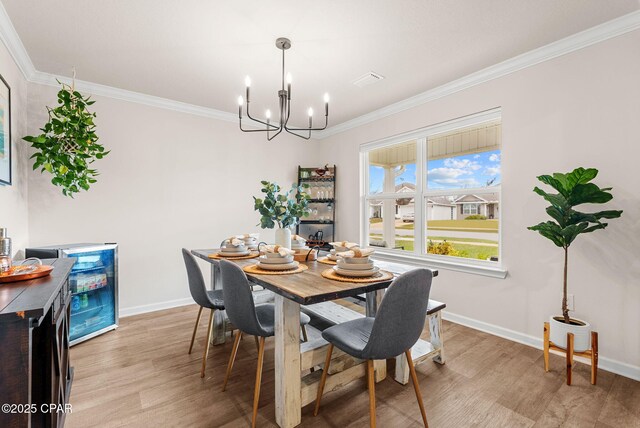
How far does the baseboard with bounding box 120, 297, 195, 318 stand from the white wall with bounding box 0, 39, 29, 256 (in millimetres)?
1185

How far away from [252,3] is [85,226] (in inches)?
112

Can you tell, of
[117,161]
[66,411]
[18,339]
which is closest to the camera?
[18,339]

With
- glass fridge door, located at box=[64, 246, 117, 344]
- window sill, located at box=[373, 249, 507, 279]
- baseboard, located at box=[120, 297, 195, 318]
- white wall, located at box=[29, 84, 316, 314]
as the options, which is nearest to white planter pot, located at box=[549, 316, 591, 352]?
window sill, located at box=[373, 249, 507, 279]

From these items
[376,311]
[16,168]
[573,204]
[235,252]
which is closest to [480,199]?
[573,204]

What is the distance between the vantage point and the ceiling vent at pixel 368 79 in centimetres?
297

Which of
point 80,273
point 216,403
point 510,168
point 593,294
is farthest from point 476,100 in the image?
point 80,273

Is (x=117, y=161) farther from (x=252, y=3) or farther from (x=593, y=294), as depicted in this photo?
(x=593, y=294)

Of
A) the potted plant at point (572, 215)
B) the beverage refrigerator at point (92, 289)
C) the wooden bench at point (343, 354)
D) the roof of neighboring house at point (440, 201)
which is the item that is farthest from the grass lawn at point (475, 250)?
the beverage refrigerator at point (92, 289)

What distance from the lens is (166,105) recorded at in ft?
12.0

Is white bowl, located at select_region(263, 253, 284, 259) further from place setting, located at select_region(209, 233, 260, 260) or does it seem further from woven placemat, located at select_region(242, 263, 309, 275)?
place setting, located at select_region(209, 233, 260, 260)

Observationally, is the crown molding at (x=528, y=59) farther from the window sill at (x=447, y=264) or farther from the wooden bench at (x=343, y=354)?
the wooden bench at (x=343, y=354)

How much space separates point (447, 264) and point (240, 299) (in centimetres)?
247

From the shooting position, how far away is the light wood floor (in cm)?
174

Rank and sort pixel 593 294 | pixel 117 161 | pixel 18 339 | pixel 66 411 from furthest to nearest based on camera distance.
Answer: pixel 117 161, pixel 593 294, pixel 66 411, pixel 18 339
